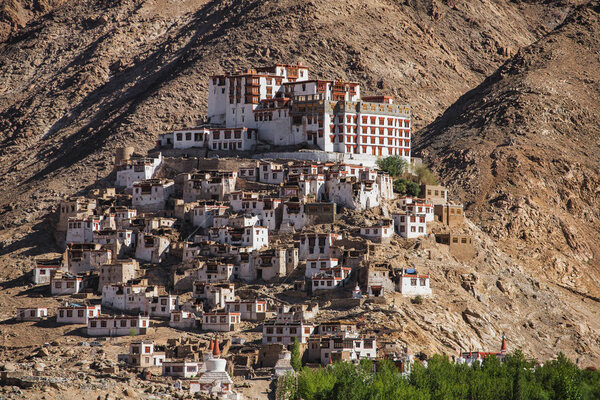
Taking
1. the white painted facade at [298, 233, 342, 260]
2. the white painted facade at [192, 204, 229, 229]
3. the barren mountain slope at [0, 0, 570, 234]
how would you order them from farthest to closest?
1. the barren mountain slope at [0, 0, 570, 234]
2. the white painted facade at [192, 204, 229, 229]
3. the white painted facade at [298, 233, 342, 260]

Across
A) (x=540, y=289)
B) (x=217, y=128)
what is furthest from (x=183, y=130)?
(x=540, y=289)

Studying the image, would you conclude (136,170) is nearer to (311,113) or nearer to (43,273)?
(43,273)

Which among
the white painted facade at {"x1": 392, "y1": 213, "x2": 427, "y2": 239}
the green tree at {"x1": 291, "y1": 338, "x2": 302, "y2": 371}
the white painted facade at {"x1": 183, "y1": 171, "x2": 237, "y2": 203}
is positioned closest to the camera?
the green tree at {"x1": 291, "y1": 338, "x2": 302, "y2": 371}

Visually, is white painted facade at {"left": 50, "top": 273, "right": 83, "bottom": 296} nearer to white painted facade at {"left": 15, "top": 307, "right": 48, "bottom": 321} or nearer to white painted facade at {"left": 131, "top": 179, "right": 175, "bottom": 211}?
white painted facade at {"left": 15, "top": 307, "right": 48, "bottom": 321}

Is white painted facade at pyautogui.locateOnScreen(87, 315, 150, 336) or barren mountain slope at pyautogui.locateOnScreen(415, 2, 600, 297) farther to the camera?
barren mountain slope at pyautogui.locateOnScreen(415, 2, 600, 297)

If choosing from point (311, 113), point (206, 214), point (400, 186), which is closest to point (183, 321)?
point (206, 214)

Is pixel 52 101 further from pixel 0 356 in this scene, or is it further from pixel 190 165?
pixel 0 356

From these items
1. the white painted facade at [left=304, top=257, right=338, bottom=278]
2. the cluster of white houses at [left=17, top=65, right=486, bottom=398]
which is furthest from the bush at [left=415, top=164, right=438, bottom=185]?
the white painted facade at [left=304, top=257, right=338, bottom=278]
